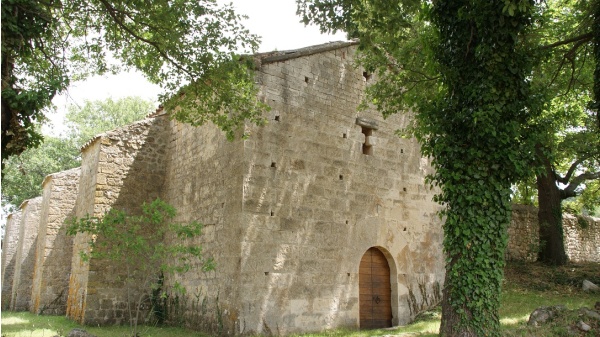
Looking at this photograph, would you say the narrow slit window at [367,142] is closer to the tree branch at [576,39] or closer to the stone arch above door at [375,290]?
the stone arch above door at [375,290]

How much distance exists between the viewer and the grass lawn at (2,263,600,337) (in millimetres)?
7934

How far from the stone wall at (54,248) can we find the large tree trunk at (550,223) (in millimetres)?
14573

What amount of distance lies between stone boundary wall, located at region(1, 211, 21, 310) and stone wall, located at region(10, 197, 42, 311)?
1.52 meters

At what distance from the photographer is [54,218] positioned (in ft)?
50.0

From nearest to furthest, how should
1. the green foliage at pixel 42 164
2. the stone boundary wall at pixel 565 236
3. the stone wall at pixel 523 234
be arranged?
the stone wall at pixel 523 234 → the stone boundary wall at pixel 565 236 → the green foliage at pixel 42 164

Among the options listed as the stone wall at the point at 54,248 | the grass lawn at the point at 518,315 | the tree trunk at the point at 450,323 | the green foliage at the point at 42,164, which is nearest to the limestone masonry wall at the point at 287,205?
the stone wall at the point at 54,248

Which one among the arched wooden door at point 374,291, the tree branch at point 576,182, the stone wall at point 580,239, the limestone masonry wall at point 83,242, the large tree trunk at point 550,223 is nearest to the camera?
the arched wooden door at point 374,291

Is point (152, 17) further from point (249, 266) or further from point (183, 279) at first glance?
point (183, 279)

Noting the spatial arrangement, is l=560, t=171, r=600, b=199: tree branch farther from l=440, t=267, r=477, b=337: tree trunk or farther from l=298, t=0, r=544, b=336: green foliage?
l=440, t=267, r=477, b=337: tree trunk

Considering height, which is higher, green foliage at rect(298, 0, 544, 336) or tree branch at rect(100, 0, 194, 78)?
tree branch at rect(100, 0, 194, 78)

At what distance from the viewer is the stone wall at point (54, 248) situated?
1397 centimetres

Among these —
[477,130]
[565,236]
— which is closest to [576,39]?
[477,130]

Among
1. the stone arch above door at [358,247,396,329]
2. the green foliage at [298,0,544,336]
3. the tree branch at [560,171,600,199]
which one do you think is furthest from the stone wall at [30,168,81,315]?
the tree branch at [560,171,600,199]

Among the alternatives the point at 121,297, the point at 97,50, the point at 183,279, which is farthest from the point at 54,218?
the point at 97,50
